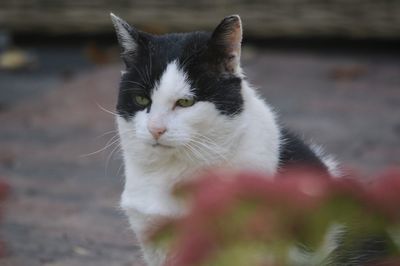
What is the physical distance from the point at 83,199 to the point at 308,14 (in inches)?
129

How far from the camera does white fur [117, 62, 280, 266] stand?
7.76ft

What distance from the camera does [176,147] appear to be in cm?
239

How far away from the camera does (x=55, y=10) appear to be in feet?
24.1

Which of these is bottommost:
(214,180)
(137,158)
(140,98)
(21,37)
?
(21,37)

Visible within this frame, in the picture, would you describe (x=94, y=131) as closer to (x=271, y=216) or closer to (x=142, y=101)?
(x=142, y=101)

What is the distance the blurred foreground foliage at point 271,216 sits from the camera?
1104mm

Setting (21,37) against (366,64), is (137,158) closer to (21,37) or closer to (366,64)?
(366,64)

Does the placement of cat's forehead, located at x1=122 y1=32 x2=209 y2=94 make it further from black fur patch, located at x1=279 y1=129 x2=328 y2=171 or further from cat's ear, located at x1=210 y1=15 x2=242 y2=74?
black fur patch, located at x1=279 y1=129 x2=328 y2=171

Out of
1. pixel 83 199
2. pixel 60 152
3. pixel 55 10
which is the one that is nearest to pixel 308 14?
pixel 55 10

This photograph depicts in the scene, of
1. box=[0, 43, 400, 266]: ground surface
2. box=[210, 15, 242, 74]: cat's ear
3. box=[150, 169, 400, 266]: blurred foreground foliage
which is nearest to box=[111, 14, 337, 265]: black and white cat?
box=[210, 15, 242, 74]: cat's ear

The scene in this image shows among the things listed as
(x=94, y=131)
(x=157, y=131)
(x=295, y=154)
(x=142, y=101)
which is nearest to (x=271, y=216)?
(x=157, y=131)

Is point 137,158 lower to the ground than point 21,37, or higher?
higher

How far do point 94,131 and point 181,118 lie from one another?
3059mm

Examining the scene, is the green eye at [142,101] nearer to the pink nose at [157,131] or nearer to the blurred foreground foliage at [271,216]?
the pink nose at [157,131]
